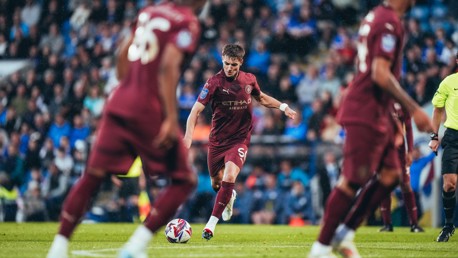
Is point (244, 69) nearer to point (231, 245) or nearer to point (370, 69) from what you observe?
point (231, 245)

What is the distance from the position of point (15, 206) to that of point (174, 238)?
35.3ft

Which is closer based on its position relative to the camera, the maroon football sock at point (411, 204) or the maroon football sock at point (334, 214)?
the maroon football sock at point (334, 214)

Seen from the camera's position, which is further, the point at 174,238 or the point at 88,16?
the point at 88,16

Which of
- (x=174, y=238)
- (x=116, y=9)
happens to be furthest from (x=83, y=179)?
(x=116, y=9)

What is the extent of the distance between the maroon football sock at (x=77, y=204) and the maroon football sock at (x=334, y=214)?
1.99 m

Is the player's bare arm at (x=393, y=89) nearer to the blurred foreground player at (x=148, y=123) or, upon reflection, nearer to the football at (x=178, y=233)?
the blurred foreground player at (x=148, y=123)

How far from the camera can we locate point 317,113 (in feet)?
63.7

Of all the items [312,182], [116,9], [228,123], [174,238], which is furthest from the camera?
[116,9]

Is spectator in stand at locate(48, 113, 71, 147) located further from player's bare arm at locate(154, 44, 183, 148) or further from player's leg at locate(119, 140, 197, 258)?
player's bare arm at locate(154, 44, 183, 148)

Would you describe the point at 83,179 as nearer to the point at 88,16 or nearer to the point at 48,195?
the point at 48,195

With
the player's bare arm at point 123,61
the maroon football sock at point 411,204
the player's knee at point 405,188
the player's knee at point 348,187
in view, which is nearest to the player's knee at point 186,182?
the player's bare arm at point 123,61

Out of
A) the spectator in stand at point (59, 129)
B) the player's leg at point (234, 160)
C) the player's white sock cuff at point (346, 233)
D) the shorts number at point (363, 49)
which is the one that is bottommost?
the spectator in stand at point (59, 129)

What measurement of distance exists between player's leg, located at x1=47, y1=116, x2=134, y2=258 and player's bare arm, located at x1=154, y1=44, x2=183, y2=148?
0.42m

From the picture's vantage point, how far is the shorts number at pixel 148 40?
6.92m
